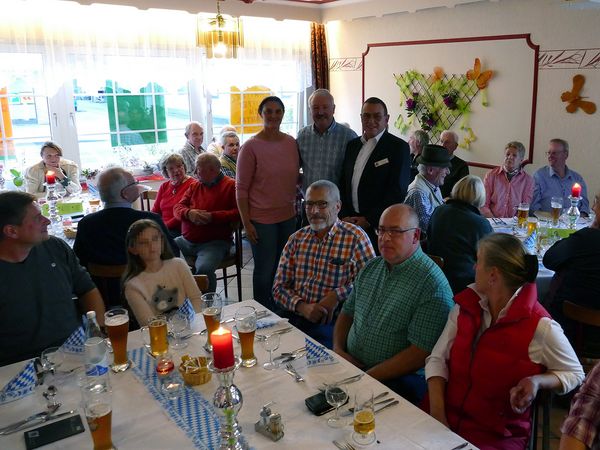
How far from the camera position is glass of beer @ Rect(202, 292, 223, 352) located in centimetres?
194

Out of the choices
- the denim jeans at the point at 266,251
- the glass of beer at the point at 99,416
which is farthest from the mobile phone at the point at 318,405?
the denim jeans at the point at 266,251

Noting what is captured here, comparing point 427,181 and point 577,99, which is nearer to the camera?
point 427,181

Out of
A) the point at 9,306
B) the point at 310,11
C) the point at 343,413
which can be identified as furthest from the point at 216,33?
the point at 343,413

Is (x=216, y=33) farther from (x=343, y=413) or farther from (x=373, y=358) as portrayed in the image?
(x=343, y=413)

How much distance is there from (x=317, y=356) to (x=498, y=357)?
0.62 m

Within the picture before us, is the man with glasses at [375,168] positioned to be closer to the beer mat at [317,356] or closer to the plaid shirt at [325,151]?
the plaid shirt at [325,151]

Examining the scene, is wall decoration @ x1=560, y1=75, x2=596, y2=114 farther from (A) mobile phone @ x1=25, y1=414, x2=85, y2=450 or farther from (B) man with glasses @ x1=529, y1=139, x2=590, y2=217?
(A) mobile phone @ x1=25, y1=414, x2=85, y2=450

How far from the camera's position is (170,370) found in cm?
176

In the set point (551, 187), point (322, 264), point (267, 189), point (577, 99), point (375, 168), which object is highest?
point (577, 99)

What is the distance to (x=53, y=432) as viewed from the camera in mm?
1472

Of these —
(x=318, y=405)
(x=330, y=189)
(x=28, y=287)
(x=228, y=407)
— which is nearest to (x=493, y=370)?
(x=318, y=405)

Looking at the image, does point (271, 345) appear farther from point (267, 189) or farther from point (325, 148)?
point (325, 148)

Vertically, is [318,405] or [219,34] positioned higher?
[219,34]

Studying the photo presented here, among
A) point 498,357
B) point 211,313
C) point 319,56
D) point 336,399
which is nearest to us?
point 336,399
